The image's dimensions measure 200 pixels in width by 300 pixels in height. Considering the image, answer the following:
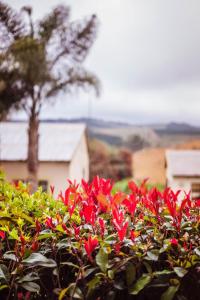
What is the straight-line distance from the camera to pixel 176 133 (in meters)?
85.9

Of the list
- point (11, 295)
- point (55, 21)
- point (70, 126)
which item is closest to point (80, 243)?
point (11, 295)

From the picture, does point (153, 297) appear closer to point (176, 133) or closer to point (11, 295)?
point (11, 295)

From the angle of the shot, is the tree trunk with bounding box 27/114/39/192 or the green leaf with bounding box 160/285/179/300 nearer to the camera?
the green leaf with bounding box 160/285/179/300

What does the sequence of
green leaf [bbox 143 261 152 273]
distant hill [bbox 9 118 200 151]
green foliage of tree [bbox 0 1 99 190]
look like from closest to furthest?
green leaf [bbox 143 261 152 273] < green foliage of tree [bbox 0 1 99 190] < distant hill [bbox 9 118 200 151]

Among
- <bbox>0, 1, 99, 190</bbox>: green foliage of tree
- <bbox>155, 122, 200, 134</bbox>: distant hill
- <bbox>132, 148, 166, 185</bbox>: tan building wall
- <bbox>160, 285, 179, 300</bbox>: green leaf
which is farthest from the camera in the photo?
<bbox>155, 122, 200, 134</bbox>: distant hill

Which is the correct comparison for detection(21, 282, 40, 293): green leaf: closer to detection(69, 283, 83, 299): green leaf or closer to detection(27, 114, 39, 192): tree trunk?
detection(69, 283, 83, 299): green leaf

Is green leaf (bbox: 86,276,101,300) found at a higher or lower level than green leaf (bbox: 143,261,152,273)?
lower

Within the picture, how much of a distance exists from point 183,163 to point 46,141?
351 inches

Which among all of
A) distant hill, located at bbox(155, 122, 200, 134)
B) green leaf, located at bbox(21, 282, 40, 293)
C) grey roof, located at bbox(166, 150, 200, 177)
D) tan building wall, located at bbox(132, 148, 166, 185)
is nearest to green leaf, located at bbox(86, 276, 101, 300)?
green leaf, located at bbox(21, 282, 40, 293)

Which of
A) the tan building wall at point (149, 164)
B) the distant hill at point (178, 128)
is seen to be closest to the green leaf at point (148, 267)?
the tan building wall at point (149, 164)

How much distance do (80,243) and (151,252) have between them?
34 centimetres

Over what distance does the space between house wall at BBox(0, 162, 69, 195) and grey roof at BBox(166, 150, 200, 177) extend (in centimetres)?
746

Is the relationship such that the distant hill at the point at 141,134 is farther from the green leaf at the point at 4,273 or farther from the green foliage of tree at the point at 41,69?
the green leaf at the point at 4,273

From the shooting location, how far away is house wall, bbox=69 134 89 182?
2420cm
